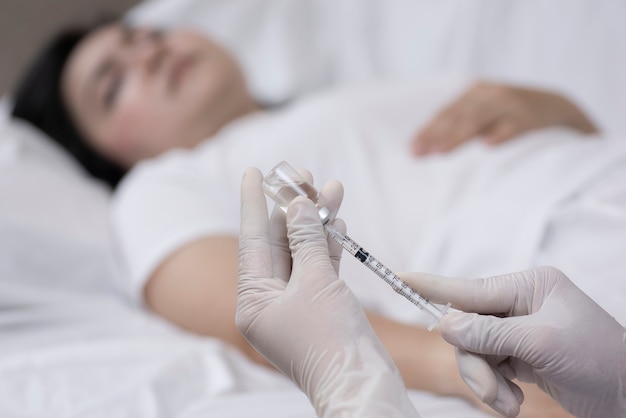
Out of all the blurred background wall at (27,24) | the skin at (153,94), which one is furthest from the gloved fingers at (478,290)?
the blurred background wall at (27,24)

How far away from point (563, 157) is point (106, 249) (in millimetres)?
806

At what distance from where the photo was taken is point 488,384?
1.65 ft

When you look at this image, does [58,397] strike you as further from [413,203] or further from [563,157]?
[563,157]

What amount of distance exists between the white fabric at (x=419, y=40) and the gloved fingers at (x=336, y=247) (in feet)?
3.52

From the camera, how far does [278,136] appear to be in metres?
1.19

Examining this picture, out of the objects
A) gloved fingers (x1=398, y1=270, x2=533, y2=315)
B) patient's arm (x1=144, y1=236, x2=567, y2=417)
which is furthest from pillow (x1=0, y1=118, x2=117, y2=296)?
gloved fingers (x1=398, y1=270, x2=533, y2=315)

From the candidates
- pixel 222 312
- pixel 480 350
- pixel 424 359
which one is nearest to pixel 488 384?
pixel 480 350

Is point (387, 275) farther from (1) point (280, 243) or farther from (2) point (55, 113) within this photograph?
(2) point (55, 113)

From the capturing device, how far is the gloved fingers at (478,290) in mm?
545

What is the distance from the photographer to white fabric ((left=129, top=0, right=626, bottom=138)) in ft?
4.92

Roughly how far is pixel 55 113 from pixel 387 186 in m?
0.89

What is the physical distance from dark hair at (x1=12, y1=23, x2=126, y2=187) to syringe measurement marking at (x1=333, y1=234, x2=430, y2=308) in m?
1.09

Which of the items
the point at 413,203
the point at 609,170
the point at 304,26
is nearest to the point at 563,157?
the point at 609,170

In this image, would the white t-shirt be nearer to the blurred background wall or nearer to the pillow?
the pillow
